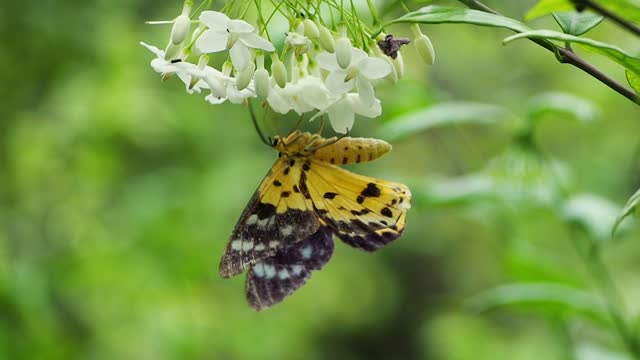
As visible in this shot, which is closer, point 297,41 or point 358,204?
point 297,41

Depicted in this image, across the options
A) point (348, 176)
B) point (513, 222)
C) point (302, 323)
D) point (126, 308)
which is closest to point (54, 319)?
point (126, 308)

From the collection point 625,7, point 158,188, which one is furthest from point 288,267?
point 158,188

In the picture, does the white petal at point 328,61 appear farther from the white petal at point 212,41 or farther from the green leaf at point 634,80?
the green leaf at point 634,80

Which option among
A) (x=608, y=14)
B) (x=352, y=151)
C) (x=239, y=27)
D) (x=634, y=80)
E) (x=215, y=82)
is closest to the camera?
(x=608, y=14)

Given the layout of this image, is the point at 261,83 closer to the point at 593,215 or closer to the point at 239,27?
the point at 239,27

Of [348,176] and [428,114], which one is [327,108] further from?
[428,114]
